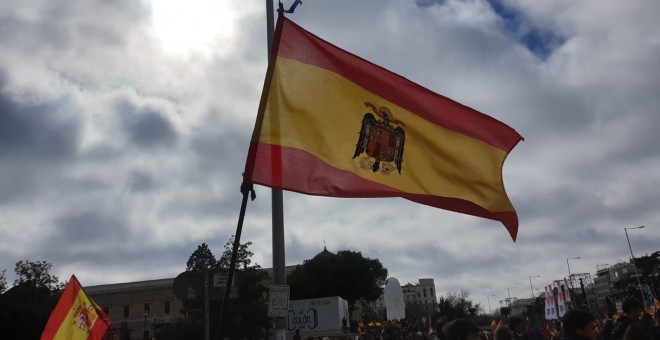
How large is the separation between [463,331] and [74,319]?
10.5 meters

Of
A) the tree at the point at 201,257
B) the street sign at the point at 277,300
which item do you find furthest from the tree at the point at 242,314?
the street sign at the point at 277,300

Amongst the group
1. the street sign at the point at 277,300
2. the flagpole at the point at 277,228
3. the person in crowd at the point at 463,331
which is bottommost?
the person in crowd at the point at 463,331

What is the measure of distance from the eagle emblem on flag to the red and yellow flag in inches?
361

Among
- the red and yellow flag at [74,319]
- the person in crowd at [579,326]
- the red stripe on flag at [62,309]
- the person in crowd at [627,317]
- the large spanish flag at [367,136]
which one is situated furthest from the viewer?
the red and yellow flag at [74,319]

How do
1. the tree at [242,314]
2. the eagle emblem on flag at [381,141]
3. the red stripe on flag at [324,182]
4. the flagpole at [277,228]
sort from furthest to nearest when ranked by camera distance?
the tree at [242,314], the flagpole at [277,228], the eagle emblem on flag at [381,141], the red stripe on flag at [324,182]

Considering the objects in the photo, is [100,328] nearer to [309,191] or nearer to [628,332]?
[309,191]

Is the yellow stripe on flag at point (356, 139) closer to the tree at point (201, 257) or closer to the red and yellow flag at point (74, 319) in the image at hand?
the red and yellow flag at point (74, 319)

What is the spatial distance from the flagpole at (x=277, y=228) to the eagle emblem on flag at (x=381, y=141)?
153cm

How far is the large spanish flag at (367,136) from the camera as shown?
5453mm

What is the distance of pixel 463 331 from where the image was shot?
4305 mm

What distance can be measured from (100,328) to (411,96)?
10036mm

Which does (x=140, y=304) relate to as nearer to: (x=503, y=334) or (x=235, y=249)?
(x=503, y=334)

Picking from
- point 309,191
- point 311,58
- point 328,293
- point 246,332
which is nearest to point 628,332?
point 309,191

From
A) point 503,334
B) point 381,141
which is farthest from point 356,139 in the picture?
point 503,334
